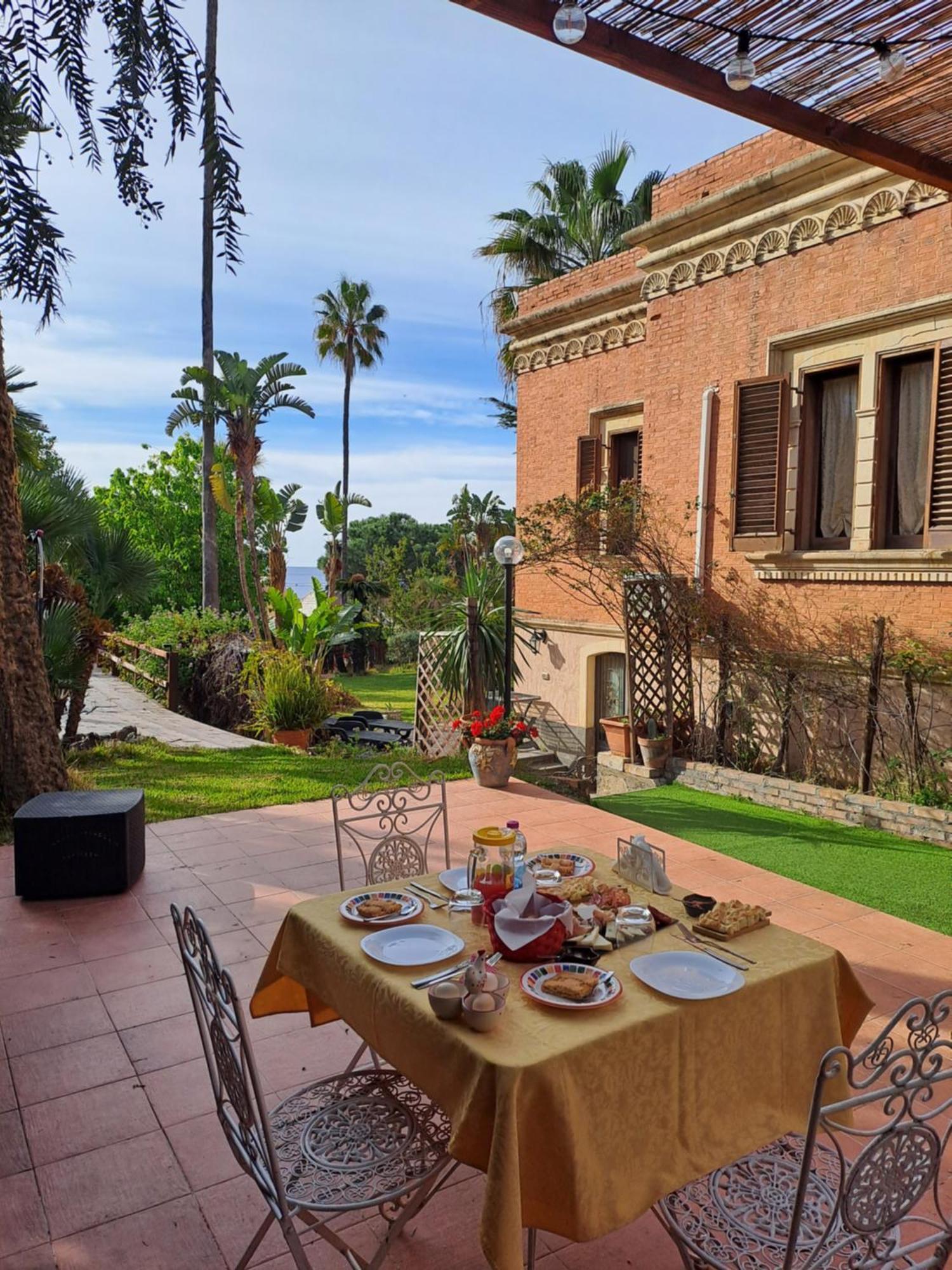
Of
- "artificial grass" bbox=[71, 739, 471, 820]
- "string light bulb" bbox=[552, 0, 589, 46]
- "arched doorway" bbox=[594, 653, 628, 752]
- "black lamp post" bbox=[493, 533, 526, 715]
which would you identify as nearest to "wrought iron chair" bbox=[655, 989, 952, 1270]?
"string light bulb" bbox=[552, 0, 589, 46]

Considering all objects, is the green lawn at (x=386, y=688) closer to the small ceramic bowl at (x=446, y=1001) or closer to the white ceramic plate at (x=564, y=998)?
the white ceramic plate at (x=564, y=998)

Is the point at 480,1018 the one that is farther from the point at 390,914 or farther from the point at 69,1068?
the point at 69,1068

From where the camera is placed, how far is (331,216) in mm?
10391

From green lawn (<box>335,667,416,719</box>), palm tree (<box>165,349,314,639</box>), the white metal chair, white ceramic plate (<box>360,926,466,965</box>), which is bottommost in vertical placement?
green lawn (<box>335,667,416,719</box>)

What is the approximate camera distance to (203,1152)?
2949 mm

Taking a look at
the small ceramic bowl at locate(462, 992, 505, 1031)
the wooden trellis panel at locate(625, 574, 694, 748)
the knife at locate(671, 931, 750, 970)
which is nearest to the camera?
the small ceramic bowl at locate(462, 992, 505, 1031)

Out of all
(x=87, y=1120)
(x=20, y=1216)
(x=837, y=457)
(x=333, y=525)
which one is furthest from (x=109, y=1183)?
(x=333, y=525)

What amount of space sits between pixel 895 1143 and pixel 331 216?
429 inches

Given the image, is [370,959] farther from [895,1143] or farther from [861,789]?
[861,789]

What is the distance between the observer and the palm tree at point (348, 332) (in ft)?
107

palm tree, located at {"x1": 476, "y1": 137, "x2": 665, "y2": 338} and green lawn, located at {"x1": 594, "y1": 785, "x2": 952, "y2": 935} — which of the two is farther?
palm tree, located at {"x1": 476, "y1": 137, "x2": 665, "y2": 338}

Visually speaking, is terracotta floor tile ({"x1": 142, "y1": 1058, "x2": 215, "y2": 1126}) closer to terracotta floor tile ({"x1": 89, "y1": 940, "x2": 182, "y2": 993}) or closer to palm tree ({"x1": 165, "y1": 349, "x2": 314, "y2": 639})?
terracotta floor tile ({"x1": 89, "y1": 940, "x2": 182, "y2": 993})

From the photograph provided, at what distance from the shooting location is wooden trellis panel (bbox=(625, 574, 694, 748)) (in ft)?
31.9

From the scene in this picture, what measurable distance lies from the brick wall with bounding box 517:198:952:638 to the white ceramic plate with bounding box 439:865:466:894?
6.10m
